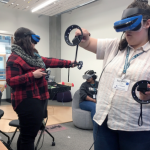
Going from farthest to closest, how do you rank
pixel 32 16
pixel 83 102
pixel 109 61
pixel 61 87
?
pixel 32 16 → pixel 61 87 → pixel 83 102 → pixel 109 61

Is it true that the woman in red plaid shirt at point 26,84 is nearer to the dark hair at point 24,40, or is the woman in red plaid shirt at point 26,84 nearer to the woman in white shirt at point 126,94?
the dark hair at point 24,40

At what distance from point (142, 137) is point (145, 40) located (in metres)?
0.50

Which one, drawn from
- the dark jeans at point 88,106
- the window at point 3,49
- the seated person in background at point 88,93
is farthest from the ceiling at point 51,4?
the dark jeans at point 88,106

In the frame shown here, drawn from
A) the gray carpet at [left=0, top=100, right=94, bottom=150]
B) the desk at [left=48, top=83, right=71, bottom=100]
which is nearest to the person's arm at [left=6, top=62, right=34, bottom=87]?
the gray carpet at [left=0, top=100, right=94, bottom=150]

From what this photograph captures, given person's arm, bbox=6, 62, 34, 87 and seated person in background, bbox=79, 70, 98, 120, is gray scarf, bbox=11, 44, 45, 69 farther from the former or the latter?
seated person in background, bbox=79, 70, 98, 120

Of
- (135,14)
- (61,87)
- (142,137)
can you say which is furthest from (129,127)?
(61,87)

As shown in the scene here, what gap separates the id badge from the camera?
0.84m

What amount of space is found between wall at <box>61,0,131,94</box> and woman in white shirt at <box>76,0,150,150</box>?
2943 millimetres

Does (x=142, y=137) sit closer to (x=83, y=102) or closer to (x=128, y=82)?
(x=128, y=82)

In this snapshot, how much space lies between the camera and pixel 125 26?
82 centimetres

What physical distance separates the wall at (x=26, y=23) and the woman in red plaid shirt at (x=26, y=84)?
4.07 metres

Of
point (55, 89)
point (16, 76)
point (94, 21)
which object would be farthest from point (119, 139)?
point (94, 21)

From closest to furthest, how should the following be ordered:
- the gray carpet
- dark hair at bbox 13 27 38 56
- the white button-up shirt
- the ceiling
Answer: the white button-up shirt < dark hair at bbox 13 27 38 56 < the gray carpet < the ceiling

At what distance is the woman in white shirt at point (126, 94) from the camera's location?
81cm
